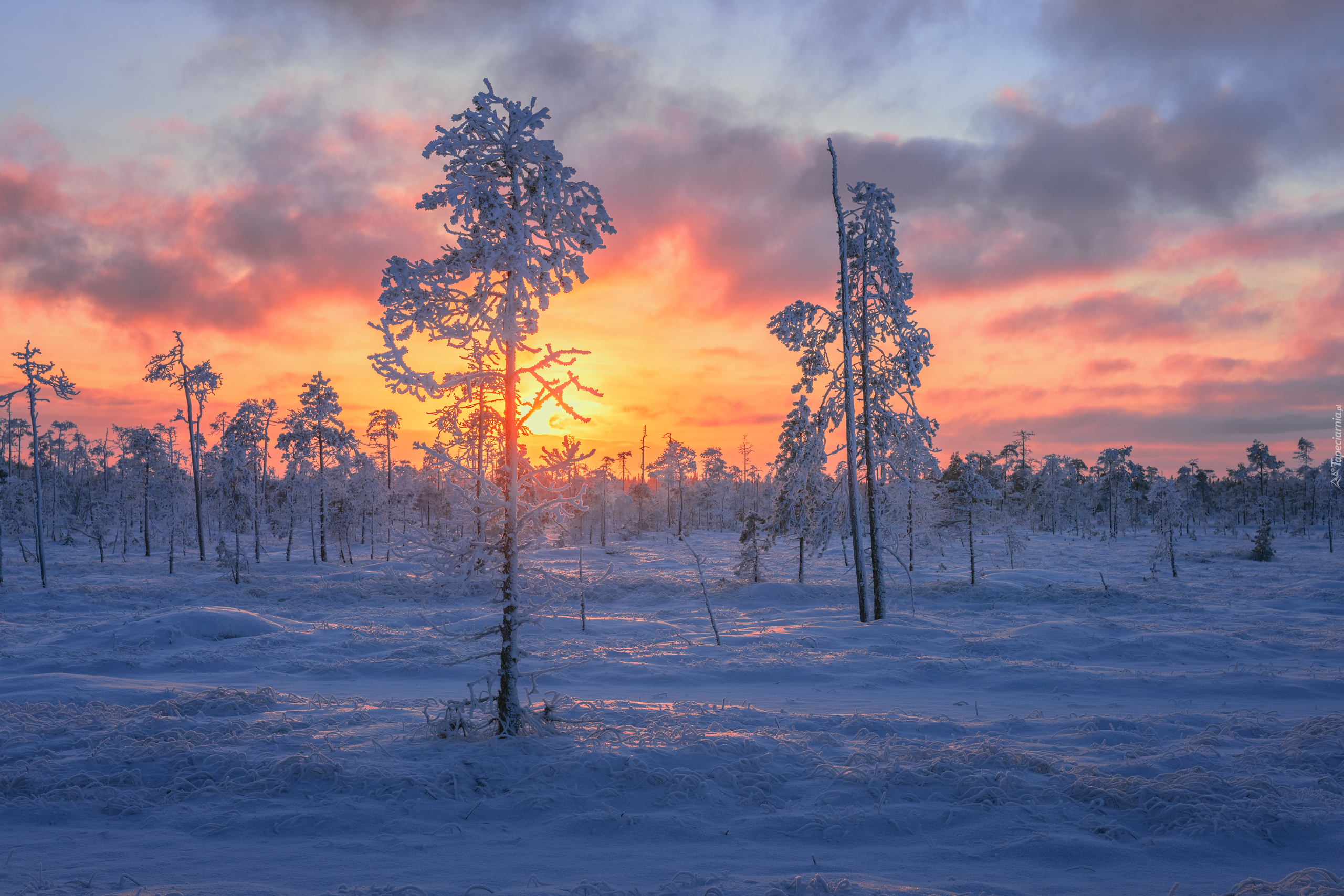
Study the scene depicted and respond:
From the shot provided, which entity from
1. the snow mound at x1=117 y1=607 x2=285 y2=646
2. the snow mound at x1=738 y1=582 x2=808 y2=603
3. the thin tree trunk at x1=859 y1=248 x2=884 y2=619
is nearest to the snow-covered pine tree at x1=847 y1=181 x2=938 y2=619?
the thin tree trunk at x1=859 y1=248 x2=884 y2=619

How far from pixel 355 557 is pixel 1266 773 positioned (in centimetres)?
5611

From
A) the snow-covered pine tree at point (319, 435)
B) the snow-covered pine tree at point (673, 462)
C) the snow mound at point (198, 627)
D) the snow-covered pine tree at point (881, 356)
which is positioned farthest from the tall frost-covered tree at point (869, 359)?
the snow-covered pine tree at point (673, 462)

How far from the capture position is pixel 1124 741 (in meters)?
8.59

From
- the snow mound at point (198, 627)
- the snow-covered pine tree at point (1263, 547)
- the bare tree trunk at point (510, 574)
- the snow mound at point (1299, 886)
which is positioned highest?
the bare tree trunk at point (510, 574)

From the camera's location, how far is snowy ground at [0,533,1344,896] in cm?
538

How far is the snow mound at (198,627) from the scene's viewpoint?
18.5 metres

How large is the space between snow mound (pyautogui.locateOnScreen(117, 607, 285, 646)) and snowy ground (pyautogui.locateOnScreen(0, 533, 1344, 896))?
0.49m

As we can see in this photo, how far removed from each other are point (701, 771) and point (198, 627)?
1870 centimetres

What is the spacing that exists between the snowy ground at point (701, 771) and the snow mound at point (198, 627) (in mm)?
492

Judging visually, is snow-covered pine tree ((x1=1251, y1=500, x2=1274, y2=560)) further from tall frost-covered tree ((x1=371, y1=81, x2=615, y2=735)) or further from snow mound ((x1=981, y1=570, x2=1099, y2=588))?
tall frost-covered tree ((x1=371, y1=81, x2=615, y2=735))

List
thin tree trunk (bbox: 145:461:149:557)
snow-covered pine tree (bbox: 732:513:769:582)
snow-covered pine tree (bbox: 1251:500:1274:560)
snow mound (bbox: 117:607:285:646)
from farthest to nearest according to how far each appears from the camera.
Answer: thin tree trunk (bbox: 145:461:149:557), snow-covered pine tree (bbox: 1251:500:1274:560), snow-covered pine tree (bbox: 732:513:769:582), snow mound (bbox: 117:607:285:646)

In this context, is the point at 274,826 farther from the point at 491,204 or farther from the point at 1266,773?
the point at 1266,773

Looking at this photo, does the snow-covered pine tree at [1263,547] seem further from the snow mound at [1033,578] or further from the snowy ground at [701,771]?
the snowy ground at [701,771]

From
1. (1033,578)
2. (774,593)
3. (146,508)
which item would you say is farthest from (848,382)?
(146,508)
